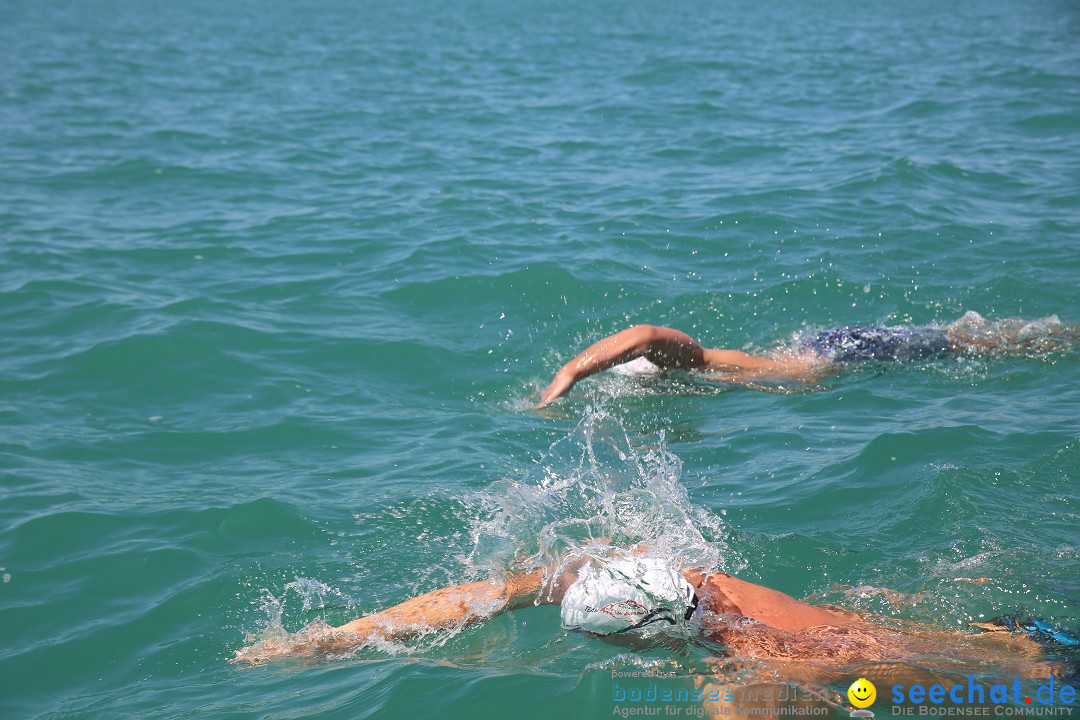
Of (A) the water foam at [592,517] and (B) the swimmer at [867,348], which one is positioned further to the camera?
(B) the swimmer at [867,348]

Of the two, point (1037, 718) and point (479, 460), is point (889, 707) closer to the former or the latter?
point (1037, 718)

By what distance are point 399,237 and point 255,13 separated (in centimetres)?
2310

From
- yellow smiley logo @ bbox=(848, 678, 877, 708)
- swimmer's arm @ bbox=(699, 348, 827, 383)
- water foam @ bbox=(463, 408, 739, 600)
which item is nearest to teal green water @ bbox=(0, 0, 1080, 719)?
water foam @ bbox=(463, 408, 739, 600)

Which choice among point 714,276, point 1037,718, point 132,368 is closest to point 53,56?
point 132,368

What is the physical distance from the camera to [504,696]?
4.17 meters

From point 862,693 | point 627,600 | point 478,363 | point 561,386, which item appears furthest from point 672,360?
point 862,693

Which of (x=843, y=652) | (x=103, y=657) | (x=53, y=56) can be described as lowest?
(x=103, y=657)

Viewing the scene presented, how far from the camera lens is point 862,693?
12.7 ft

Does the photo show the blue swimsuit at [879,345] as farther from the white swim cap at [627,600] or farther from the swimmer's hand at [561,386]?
the white swim cap at [627,600]

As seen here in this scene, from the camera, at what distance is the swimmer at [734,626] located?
405cm

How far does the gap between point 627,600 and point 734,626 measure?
48 cm

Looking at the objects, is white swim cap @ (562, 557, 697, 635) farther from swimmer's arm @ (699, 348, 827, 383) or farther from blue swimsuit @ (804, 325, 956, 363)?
blue swimsuit @ (804, 325, 956, 363)

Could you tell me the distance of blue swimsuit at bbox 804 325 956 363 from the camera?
7.36 metres

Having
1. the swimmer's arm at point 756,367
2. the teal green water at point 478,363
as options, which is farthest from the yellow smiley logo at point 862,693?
the swimmer's arm at point 756,367
